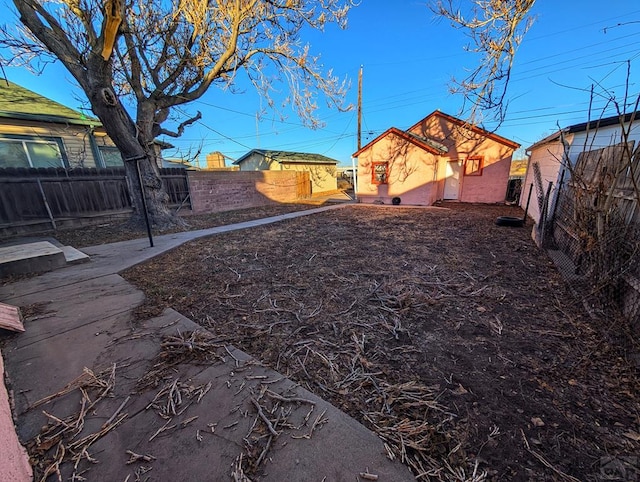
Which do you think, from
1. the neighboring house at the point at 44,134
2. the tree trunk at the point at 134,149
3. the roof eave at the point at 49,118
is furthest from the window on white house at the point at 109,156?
the tree trunk at the point at 134,149

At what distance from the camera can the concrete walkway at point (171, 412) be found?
4.24 ft

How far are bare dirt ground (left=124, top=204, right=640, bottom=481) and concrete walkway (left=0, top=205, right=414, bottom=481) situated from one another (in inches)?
7.3

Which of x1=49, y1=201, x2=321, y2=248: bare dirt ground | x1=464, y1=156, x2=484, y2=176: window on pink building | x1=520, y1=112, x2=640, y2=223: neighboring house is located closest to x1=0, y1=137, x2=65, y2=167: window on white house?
x1=49, y1=201, x2=321, y2=248: bare dirt ground

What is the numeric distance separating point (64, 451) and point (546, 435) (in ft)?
8.92

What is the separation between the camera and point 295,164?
19.2 m

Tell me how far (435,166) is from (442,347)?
37.2 ft

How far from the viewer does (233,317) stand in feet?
9.09

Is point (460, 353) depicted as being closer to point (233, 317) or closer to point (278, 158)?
point (233, 317)

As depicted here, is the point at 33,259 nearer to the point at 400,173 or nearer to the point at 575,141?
the point at 575,141

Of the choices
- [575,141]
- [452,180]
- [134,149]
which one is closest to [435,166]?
[452,180]

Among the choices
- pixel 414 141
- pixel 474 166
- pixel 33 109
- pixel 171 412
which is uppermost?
pixel 33 109

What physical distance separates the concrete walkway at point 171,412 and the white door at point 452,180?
46.6 feet

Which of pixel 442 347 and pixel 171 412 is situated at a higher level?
pixel 171 412

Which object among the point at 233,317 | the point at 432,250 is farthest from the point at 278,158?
the point at 233,317
